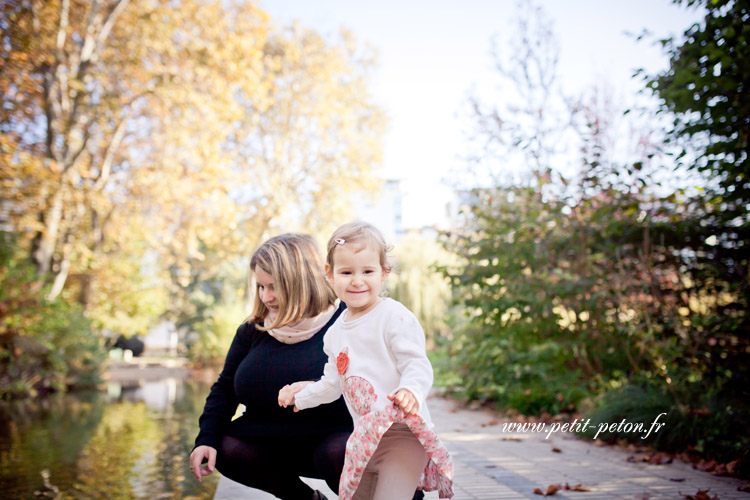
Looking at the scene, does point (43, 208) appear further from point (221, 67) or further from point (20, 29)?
point (221, 67)

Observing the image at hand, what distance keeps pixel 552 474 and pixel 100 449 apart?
4.04m

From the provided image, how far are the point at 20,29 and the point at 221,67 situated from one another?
337cm

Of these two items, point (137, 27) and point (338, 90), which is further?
point (338, 90)

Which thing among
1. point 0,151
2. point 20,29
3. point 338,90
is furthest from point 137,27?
point 338,90

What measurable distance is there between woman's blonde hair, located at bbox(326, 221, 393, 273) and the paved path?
1838mm

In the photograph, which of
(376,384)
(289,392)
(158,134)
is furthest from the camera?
(158,134)

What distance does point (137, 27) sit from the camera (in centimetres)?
1155

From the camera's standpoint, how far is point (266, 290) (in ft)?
9.05

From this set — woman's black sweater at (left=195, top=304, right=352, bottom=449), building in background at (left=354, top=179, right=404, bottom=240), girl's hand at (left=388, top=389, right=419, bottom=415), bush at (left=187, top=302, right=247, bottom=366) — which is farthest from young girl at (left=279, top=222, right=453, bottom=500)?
building in background at (left=354, top=179, right=404, bottom=240)

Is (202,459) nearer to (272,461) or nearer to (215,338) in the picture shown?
(272,461)

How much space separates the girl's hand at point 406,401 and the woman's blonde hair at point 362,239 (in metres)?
0.54

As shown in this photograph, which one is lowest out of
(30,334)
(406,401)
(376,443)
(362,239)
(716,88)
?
(30,334)

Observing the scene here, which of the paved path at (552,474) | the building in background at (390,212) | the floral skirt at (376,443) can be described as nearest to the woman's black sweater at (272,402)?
the floral skirt at (376,443)

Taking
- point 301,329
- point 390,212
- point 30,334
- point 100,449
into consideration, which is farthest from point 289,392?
point 390,212
